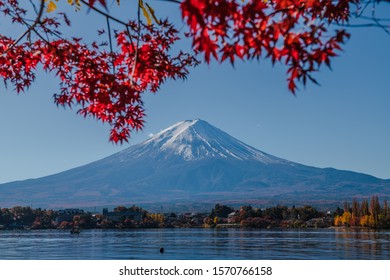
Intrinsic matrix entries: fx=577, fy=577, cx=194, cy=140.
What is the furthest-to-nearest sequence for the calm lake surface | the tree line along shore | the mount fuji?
the mount fuji → the tree line along shore → the calm lake surface

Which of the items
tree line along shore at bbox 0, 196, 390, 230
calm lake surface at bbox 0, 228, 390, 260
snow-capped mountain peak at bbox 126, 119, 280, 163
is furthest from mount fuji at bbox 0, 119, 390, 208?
calm lake surface at bbox 0, 228, 390, 260

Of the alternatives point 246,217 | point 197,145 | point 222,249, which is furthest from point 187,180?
point 222,249

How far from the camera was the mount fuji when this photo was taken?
61.5 meters

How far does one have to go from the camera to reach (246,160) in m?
90.2

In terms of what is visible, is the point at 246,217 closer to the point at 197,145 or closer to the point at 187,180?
the point at 197,145

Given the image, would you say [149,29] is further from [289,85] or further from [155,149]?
[155,149]

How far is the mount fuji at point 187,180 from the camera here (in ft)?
202

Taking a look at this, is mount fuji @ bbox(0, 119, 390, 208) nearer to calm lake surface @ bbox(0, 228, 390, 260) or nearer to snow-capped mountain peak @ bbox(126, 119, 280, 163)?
snow-capped mountain peak @ bbox(126, 119, 280, 163)

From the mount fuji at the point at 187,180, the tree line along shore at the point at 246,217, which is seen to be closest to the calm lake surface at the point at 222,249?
the tree line along shore at the point at 246,217

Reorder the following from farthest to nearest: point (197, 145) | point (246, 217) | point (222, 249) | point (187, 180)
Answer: point (187, 180)
point (197, 145)
point (246, 217)
point (222, 249)

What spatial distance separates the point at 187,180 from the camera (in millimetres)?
96375

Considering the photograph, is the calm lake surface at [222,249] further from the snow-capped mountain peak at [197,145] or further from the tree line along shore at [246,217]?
the snow-capped mountain peak at [197,145]
